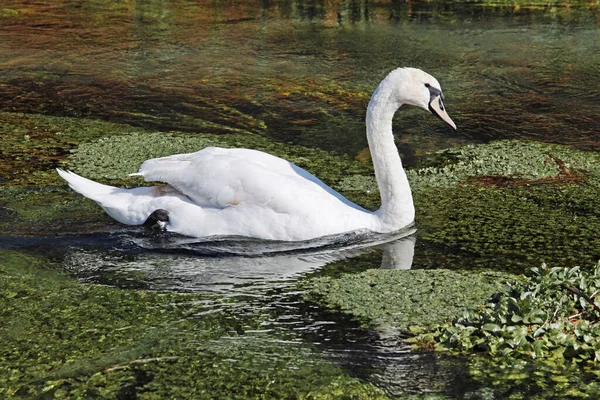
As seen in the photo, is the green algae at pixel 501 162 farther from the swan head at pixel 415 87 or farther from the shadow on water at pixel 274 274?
the shadow on water at pixel 274 274

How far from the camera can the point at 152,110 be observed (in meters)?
9.22

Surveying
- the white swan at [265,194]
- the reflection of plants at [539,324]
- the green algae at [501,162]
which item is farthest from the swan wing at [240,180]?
the reflection of plants at [539,324]

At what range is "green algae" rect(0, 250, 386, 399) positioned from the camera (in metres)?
4.13

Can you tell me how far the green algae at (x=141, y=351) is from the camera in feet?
13.5

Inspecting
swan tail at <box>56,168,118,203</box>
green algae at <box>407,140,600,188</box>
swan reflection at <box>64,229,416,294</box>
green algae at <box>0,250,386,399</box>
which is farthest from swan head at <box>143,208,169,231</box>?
green algae at <box>407,140,600,188</box>

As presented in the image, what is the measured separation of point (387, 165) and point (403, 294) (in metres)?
1.36

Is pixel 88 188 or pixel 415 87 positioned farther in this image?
pixel 88 188

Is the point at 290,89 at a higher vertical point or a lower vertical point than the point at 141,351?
higher

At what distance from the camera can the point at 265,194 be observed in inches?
238

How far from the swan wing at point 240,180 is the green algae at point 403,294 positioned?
0.73m

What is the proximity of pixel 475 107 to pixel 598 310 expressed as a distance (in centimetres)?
501

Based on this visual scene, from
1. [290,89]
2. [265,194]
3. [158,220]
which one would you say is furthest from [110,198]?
[290,89]

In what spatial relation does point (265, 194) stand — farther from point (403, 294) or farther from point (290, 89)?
point (290, 89)

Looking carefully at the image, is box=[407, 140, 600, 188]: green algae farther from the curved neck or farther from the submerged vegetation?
the curved neck
